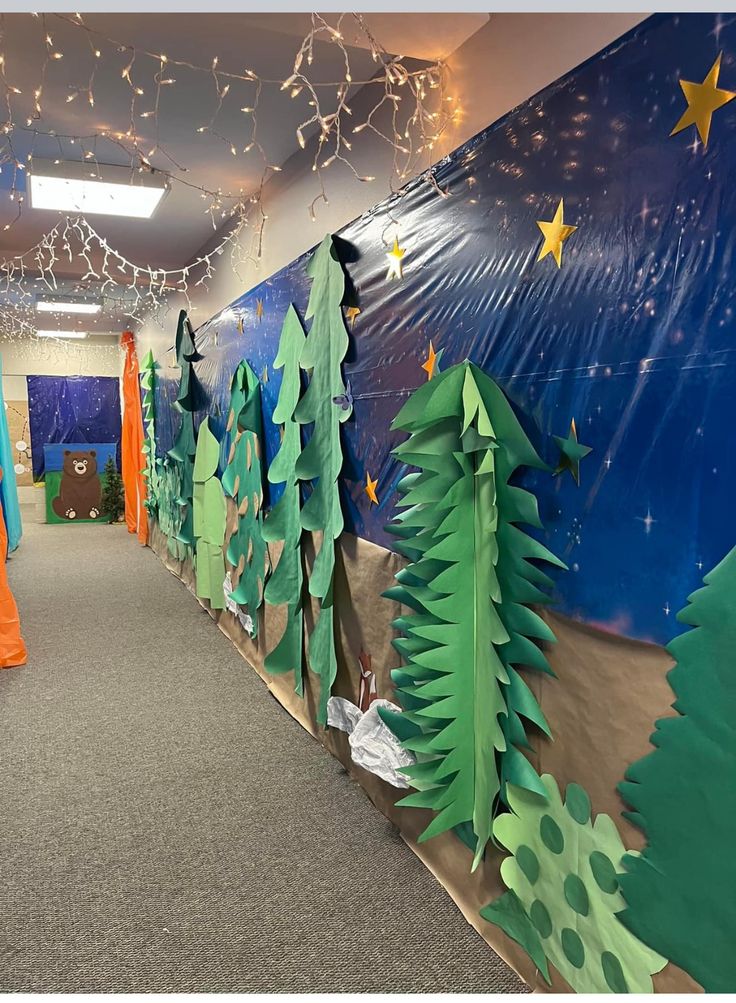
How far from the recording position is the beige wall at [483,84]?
144cm

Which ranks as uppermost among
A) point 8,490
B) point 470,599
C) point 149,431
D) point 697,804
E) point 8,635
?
point 149,431

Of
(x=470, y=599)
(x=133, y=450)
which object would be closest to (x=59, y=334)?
(x=133, y=450)

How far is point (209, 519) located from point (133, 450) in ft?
13.1

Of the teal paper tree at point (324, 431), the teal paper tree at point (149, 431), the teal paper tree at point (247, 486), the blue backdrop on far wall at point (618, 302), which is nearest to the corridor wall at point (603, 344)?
the blue backdrop on far wall at point (618, 302)

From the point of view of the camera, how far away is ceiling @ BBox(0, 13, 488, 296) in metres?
1.94

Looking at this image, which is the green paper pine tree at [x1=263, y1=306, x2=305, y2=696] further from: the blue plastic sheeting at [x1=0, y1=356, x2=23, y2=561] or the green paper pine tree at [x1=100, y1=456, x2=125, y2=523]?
the green paper pine tree at [x1=100, y1=456, x2=125, y2=523]

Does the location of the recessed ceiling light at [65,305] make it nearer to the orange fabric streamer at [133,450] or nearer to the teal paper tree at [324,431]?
the orange fabric streamer at [133,450]

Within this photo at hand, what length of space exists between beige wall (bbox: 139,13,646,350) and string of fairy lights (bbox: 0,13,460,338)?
54mm

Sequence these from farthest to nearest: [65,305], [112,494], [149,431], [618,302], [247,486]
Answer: [112,494] → [149,431] → [65,305] → [247,486] → [618,302]

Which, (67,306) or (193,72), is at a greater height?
(193,72)

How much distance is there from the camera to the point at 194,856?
216cm

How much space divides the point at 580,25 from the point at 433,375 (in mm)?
840

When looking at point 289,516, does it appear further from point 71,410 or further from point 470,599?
point 71,410

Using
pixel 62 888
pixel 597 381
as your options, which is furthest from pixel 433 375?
pixel 62 888
